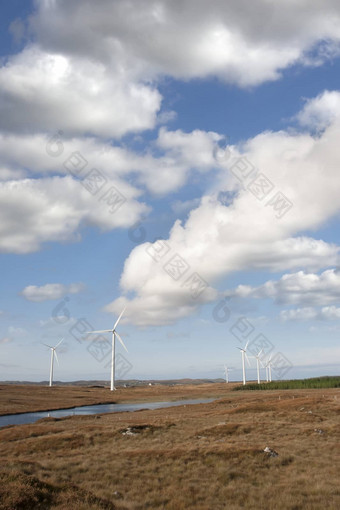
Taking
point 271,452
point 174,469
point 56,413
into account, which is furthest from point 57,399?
point 174,469

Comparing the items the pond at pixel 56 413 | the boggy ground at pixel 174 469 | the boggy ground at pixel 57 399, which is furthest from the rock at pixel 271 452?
the boggy ground at pixel 57 399

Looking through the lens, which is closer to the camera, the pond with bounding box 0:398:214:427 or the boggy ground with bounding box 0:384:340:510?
the boggy ground with bounding box 0:384:340:510

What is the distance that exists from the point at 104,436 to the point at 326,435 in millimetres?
23214

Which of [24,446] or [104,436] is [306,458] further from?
[24,446]

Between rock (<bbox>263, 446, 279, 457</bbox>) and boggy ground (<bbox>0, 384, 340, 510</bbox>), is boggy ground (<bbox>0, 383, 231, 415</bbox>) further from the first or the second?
rock (<bbox>263, 446, 279, 457</bbox>)

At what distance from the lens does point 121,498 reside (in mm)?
20672

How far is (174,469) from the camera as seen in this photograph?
87.9 ft

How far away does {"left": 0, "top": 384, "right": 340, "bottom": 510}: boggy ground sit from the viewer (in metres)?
19.1

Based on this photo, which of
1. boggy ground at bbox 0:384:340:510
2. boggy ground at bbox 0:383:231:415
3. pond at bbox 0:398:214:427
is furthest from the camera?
boggy ground at bbox 0:383:231:415

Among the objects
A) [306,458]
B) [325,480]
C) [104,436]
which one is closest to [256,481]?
[325,480]

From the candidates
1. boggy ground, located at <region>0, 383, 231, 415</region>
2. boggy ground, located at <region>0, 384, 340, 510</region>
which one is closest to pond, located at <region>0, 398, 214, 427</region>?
boggy ground, located at <region>0, 383, 231, 415</region>

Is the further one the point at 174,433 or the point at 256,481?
the point at 174,433

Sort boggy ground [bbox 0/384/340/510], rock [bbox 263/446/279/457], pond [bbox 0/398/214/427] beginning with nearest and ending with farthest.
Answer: boggy ground [bbox 0/384/340/510], rock [bbox 263/446/279/457], pond [bbox 0/398/214/427]

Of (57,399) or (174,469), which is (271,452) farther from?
(57,399)
